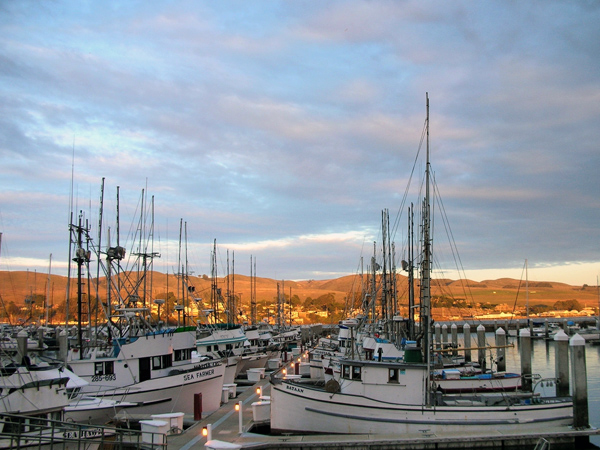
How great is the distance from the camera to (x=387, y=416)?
20.6 meters

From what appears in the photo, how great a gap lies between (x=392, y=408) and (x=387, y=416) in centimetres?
37

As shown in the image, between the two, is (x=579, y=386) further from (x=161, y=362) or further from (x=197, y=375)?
(x=161, y=362)

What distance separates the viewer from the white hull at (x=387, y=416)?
801 inches

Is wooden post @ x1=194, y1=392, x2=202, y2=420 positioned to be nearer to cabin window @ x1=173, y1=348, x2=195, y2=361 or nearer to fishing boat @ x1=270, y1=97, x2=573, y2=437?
fishing boat @ x1=270, y1=97, x2=573, y2=437

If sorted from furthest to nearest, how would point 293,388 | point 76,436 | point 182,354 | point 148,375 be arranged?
point 182,354 → point 148,375 → point 293,388 → point 76,436

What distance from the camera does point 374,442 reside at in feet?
62.2

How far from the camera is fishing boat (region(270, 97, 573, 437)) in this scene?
2038 cm

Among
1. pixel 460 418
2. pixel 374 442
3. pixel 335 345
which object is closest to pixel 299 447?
pixel 374 442

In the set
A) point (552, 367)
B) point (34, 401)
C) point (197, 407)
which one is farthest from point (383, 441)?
point (552, 367)

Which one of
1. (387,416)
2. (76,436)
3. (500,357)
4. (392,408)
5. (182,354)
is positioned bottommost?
(500,357)

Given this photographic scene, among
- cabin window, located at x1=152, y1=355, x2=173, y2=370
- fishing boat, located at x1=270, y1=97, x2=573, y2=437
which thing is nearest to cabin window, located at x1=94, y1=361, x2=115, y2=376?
cabin window, located at x1=152, y1=355, x2=173, y2=370

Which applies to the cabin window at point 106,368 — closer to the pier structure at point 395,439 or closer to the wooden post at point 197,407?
the wooden post at point 197,407

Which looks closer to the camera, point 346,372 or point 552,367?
point 346,372

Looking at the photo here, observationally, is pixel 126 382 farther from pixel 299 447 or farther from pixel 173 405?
pixel 299 447
